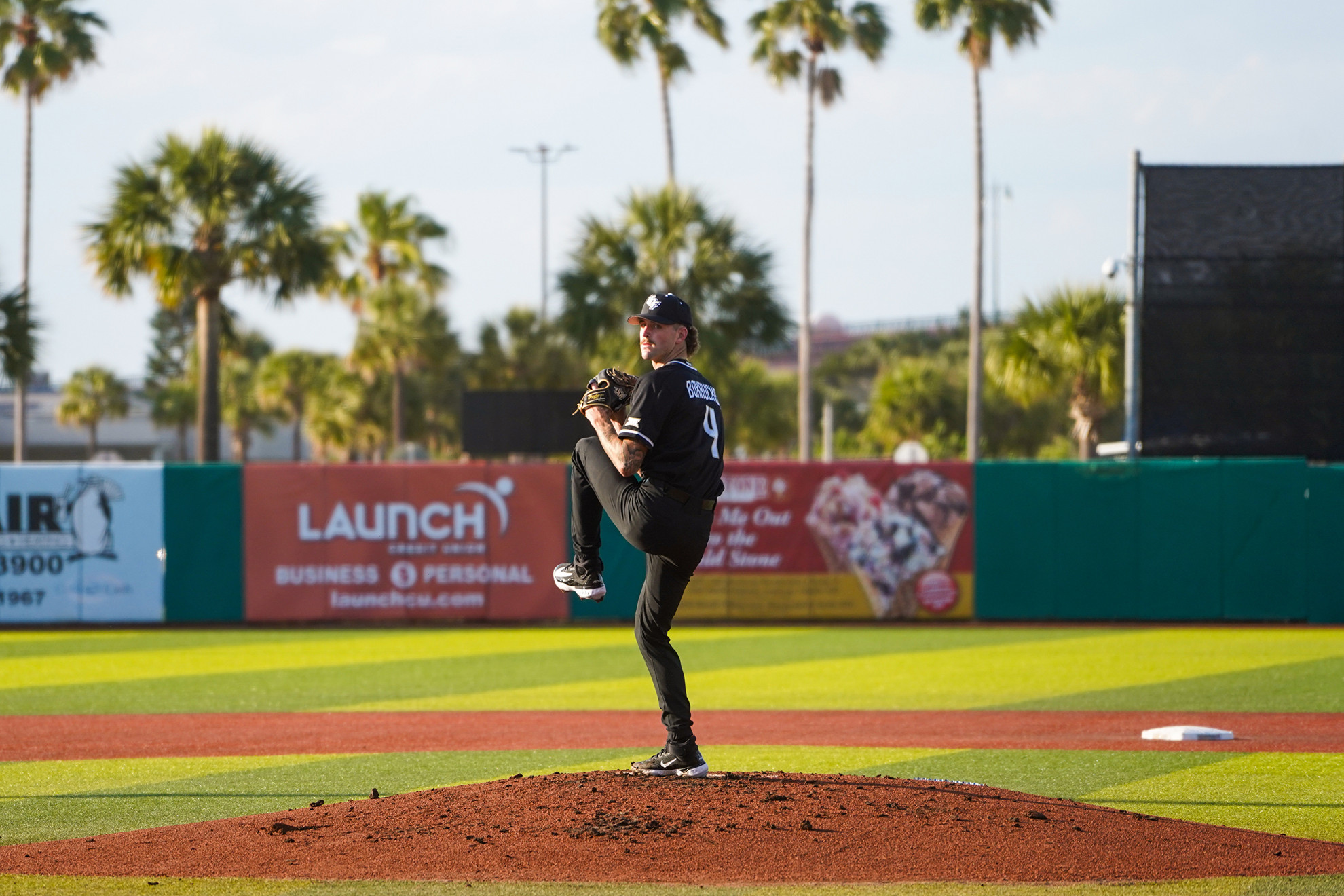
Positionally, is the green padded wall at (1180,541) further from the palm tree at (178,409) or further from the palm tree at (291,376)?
the palm tree at (178,409)

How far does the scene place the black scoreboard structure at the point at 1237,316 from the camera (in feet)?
69.7

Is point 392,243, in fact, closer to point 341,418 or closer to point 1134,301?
point 341,418

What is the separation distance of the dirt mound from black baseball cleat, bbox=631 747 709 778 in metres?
0.12

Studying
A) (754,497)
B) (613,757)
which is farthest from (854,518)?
(613,757)

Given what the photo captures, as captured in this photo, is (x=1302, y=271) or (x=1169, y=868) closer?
(x=1169, y=868)

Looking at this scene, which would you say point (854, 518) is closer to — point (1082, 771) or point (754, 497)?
point (754, 497)

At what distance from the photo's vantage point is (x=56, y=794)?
785 centimetres

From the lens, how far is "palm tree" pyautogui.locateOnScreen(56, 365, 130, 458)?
66.3 metres

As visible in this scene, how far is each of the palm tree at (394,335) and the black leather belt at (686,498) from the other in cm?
3537

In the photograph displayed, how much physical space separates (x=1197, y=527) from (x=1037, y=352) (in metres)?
7.30

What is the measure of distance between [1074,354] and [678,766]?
2142 cm

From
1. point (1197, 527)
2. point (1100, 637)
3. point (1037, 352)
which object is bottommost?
point (1100, 637)

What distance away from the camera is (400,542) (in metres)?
21.0

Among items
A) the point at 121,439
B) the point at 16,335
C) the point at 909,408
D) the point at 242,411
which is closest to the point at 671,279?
the point at 16,335
